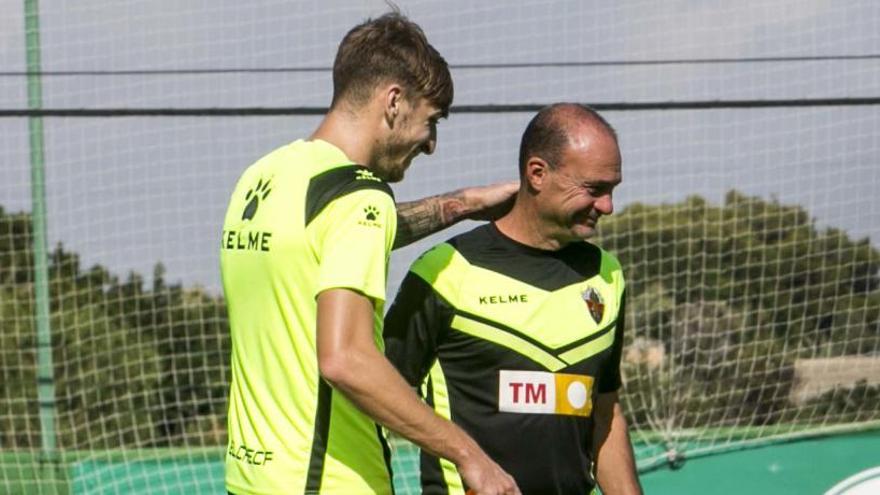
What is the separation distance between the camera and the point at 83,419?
27.1ft

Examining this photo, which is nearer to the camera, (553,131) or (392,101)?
(392,101)

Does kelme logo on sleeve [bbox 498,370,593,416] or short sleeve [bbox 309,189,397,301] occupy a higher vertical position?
short sleeve [bbox 309,189,397,301]

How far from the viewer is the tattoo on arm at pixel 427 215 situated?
12.4 ft

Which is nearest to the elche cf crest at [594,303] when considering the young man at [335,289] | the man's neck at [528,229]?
the man's neck at [528,229]

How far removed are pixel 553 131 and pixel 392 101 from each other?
2.66 ft

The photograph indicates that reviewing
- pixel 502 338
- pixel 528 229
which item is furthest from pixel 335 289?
pixel 528 229

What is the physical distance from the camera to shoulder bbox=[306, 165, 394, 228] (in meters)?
2.95

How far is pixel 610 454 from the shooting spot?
13.0 ft

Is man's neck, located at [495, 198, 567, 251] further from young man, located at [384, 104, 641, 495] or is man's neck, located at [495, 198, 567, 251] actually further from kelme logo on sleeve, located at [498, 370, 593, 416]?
kelme logo on sleeve, located at [498, 370, 593, 416]

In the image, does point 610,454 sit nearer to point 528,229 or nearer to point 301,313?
point 528,229

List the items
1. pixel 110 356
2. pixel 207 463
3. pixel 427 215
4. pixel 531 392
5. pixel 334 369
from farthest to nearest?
pixel 110 356 → pixel 207 463 → pixel 427 215 → pixel 531 392 → pixel 334 369

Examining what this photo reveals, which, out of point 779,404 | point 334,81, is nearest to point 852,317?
point 779,404

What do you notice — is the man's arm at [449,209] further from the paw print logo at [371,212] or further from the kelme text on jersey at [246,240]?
the paw print logo at [371,212]

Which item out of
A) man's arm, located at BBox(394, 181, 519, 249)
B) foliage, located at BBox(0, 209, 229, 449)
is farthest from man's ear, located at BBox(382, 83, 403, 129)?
foliage, located at BBox(0, 209, 229, 449)
